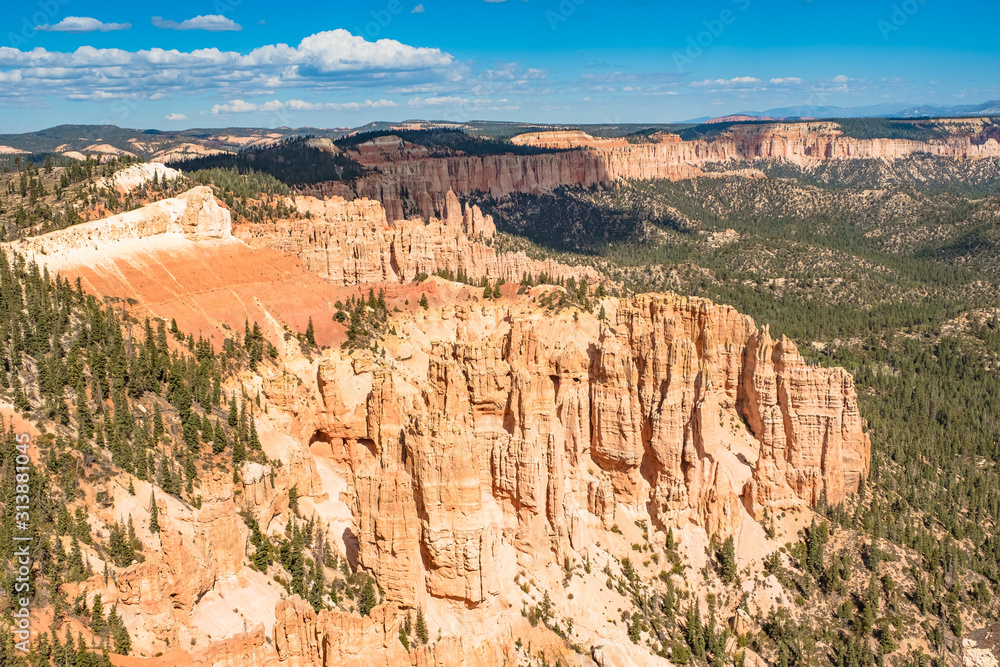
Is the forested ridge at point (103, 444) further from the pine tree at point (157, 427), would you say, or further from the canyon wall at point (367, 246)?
the canyon wall at point (367, 246)

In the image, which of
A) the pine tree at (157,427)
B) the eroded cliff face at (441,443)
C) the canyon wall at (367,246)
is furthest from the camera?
the canyon wall at (367,246)

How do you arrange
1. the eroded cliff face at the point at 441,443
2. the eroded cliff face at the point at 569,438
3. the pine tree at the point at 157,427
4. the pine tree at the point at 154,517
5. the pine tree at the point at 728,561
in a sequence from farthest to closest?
the pine tree at the point at 728,561, the pine tree at the point at 157,427, the eroded cliff face at the point at 569,438, the eroded cliff face at the point at 441,443, the pine tree at the point at 154,517

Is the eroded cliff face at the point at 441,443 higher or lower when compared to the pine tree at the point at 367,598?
higher

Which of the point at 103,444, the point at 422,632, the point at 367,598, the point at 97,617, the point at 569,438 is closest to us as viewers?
the point at 97,617

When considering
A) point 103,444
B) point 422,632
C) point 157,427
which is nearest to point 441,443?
point 422,632

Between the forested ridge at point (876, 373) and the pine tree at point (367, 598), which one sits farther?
the forested ridge at point (876, 373)

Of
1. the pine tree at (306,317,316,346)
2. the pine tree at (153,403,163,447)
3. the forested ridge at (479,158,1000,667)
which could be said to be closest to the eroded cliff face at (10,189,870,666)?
the pine tree at (306,317,316,346)

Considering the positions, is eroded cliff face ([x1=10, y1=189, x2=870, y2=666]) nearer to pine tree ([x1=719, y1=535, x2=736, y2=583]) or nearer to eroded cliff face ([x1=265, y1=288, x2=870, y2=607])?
eroded cliff face ([x1=265, y1=288, x2=870, y2=607])

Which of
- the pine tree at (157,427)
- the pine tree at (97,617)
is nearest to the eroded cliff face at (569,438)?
the pine tree at (157,427)

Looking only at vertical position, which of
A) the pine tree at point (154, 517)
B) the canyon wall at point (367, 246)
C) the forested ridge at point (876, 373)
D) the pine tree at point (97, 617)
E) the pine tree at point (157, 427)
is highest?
the canyon wall at point (367, 246)

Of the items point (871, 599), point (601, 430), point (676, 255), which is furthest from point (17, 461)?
point (676, 255)

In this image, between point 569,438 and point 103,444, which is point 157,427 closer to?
point 103,444

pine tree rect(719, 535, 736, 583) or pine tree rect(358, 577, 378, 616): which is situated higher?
pine tree rect(358, 577, 378, 616)

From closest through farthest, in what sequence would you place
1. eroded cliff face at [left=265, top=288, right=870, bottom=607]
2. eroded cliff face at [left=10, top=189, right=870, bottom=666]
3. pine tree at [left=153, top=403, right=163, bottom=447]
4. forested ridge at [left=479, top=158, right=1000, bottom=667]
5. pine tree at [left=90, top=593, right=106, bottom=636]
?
pine tree at [left=90, top=593, right=106, bottom=636], eroded cliff face at [left=10, top=189, right=870, bottom=666], eroded cliff face at [left=265, top=288, right=870, bottom=607], pine tree at [left=153, top=403, right=163, bottom=447], forested ridge at [left=479, top=158, right=1000, bottom=667]
